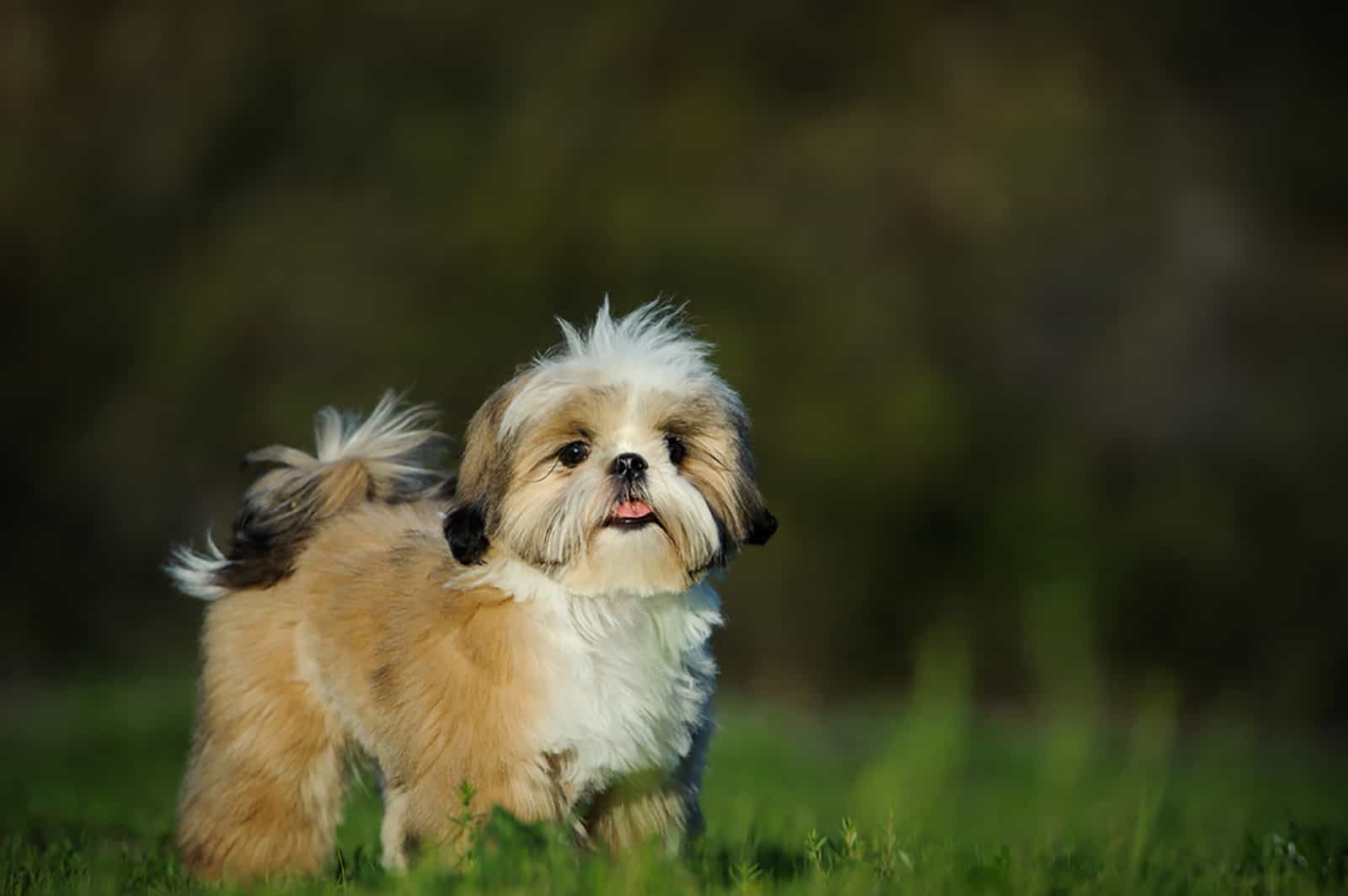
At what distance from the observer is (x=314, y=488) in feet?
20.8

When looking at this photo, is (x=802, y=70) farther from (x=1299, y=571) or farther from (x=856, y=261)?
(x=1299, y=571)

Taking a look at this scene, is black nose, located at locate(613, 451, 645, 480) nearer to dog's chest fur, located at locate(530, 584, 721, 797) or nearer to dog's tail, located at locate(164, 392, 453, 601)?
dog's chest fur, located at locate(530, 584, 721, 797)

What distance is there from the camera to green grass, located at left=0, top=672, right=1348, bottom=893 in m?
4.74

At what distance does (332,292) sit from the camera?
1894cm

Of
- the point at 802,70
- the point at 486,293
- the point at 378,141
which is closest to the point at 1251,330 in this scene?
the point at 802,70

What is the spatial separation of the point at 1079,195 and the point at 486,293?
23.1ft

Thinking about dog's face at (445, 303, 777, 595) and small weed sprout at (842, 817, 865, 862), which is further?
small weed sprout at (842, 817, 865, 862)

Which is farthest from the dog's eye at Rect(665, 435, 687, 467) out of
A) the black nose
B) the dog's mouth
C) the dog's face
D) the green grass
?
the green grass

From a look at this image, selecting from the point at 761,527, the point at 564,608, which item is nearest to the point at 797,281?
the point at 761,527

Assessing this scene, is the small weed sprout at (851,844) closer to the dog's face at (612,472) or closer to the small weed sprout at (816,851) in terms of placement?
the small weed sprout at (816,851)

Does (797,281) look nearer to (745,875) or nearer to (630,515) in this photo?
(630,515)

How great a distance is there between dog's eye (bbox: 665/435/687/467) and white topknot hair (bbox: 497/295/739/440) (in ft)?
0.51

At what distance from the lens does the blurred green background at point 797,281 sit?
57.9ft

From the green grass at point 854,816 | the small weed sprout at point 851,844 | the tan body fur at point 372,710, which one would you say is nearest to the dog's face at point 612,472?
the tan body fur at point 372,710
